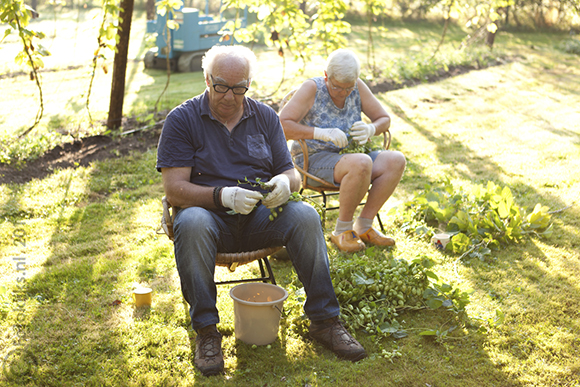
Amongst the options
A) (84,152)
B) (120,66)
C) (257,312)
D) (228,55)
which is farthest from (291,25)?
(257,312)

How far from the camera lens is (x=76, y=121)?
5.52 m

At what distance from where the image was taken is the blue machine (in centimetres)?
917

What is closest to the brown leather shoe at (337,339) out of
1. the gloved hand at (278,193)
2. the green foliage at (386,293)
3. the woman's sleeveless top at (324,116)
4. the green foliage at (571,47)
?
the green foliage at (386,293)

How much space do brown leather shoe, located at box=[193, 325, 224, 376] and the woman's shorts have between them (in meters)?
1.38

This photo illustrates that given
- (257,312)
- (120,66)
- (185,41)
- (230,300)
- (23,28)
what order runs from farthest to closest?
(185,41) < (120,66) < (23,28) < (230,300) < (257,312)

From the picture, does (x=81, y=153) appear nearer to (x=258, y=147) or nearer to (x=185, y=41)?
(x=258, y=147)

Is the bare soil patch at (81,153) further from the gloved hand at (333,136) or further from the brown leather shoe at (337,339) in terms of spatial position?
the brown leather shoe at (337,339)

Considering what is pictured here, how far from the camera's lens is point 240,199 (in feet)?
6.75

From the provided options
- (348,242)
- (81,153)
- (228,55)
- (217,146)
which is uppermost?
(228,55)

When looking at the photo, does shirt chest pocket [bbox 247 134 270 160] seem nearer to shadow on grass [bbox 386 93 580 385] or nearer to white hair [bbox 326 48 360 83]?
white hair [bbox 326 48 360 83]

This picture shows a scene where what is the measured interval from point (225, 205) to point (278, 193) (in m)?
0.23

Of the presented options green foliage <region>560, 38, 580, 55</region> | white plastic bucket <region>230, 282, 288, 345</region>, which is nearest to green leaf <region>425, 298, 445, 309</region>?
white plastic bucket <region>230, 282, 288, 345</region>

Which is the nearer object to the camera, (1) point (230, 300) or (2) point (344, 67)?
(1) point (230, 300)

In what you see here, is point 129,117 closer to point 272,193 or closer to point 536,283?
point 272,193
